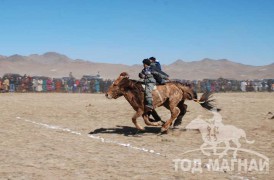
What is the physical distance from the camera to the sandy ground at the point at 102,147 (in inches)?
270

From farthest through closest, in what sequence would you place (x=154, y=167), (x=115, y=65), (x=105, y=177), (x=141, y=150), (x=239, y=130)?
(x=115, y=65) → (x=239, y=130) → (x=141, y=150) → (x=154, y=167) → (x=105, y=177)

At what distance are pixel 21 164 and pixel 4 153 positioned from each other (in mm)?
1270

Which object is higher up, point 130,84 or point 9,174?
point 130,84

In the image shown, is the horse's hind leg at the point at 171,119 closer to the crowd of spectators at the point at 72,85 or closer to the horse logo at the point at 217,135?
the horse logo at the point at 217,135

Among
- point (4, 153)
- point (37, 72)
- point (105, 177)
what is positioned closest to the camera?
point (105, 177)

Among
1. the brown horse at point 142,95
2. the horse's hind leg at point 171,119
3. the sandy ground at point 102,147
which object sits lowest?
the sandy ground at point 102,147

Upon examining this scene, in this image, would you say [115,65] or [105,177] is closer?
[105,177]

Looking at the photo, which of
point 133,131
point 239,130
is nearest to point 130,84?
point 133,131

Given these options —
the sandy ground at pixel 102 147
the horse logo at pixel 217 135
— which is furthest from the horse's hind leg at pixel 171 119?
the horse logo at pixel 217 135

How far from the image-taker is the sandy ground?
22.5 ft

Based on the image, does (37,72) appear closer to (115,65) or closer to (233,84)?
(115,65)

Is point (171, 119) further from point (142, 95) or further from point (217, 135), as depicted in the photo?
point (217, 135)

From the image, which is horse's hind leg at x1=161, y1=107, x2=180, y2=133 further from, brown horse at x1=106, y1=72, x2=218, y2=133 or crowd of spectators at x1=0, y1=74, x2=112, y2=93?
crowd of spectators at x1=0, y1=74, x2=112, y2=93

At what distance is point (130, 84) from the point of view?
11.7 metres
